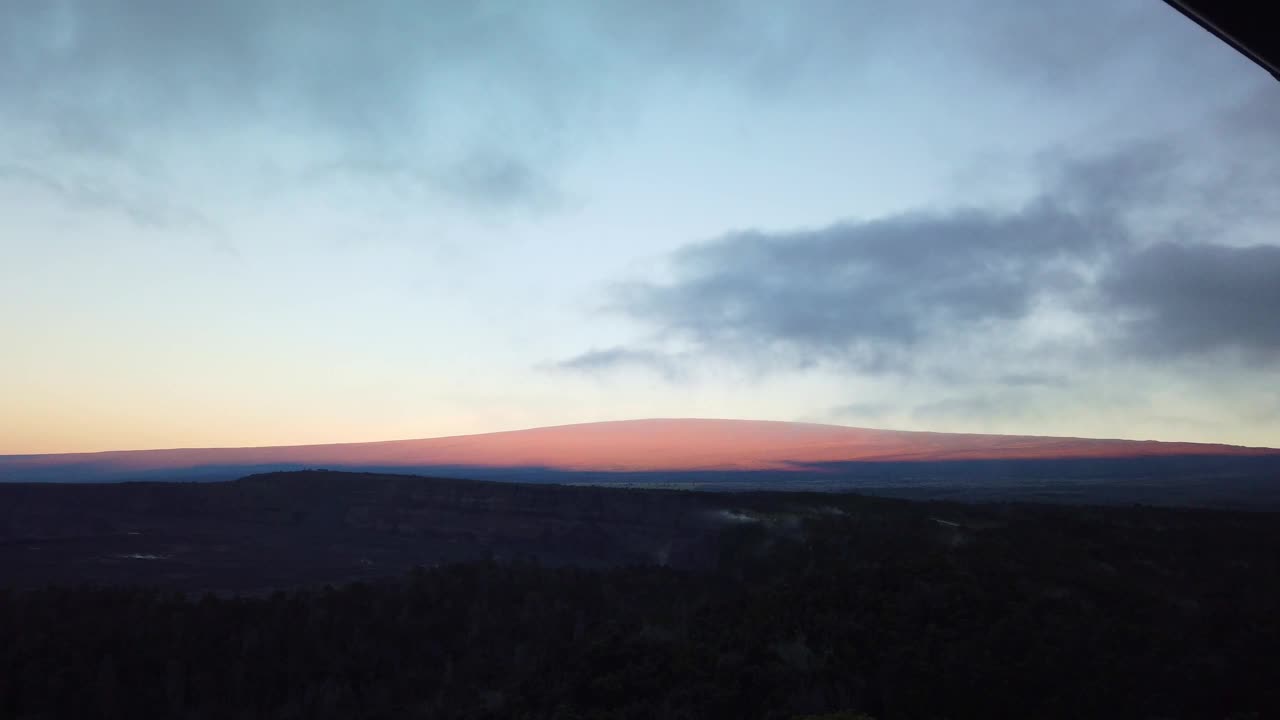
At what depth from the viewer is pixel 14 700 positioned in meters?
18.9

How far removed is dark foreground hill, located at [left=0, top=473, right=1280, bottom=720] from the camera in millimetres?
16047

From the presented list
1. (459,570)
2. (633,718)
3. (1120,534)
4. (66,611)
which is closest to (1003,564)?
(1120,534)

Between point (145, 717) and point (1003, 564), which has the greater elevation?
point (1003, 564)

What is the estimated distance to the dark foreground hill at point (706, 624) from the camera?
16.0m

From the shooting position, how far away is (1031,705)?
564 inches

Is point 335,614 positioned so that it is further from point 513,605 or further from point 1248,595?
point 1248,595

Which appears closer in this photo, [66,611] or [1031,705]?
[1031,705]

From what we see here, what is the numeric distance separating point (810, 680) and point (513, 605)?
50.5 ft

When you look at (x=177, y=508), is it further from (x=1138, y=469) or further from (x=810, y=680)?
(x=1138, y=469)

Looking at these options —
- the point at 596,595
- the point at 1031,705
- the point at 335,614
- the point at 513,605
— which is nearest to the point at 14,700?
the point at 335,614

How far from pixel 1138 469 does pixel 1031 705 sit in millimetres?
169095

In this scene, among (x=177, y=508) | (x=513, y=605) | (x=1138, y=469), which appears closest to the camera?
(x=513, y=605)

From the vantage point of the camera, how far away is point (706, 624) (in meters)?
21.5

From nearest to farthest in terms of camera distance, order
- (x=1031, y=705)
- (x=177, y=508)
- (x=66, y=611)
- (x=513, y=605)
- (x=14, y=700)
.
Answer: (x=1031, y=705), (x=14, y=700), (x=66, y=611), (x=513, y=605), (x=177, y=508)
